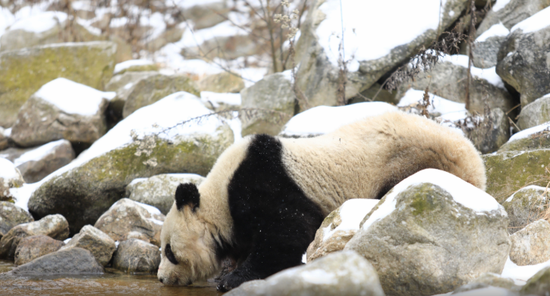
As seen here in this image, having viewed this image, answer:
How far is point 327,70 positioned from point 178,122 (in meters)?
2.35

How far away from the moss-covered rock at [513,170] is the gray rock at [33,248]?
420 centimetres

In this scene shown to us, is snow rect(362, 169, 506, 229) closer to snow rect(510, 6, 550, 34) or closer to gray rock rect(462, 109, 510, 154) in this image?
gray rock rect(462, 109, 510, 154)

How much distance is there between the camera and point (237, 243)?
11.8 ft

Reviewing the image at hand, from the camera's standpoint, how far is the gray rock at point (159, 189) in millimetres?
5750

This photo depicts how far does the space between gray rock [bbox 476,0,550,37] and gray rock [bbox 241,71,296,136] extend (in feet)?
10.0

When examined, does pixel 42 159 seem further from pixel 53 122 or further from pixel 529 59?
pixel 529 59

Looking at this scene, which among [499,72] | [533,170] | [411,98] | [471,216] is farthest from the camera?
[411,98]

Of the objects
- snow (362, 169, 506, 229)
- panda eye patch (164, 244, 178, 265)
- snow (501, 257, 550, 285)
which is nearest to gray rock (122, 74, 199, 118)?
panda eye patch (164, 244, 178, 265)

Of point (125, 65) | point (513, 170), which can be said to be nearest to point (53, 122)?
point (125, 65)

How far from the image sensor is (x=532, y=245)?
2.79 m

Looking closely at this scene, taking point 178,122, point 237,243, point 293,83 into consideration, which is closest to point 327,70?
point 293,83

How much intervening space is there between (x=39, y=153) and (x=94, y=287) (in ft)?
16.6

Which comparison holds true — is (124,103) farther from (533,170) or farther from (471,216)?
(471,216)

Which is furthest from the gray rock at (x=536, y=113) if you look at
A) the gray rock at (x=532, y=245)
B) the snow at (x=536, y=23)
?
the gray rock at (x=532, y=245)
